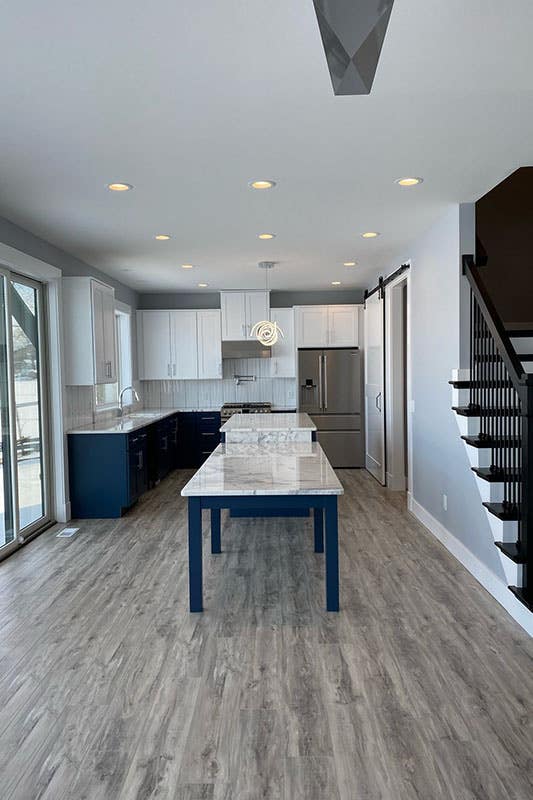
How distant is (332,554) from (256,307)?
5702mm

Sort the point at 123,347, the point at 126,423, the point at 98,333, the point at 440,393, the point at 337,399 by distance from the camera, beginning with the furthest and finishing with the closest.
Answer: the point at 337,399
the point at 123,347
the point at 126,423
the point at 98,333
the point at 440,393

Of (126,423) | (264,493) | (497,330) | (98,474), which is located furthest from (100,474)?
(497,330)

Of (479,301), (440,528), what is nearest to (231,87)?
(479,301)

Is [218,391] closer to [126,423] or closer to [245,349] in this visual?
[245,349]

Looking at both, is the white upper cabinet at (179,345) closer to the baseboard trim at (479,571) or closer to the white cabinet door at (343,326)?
the white cabinet door at (343,326)

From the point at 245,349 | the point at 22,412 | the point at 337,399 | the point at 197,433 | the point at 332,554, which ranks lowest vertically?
the point at 332,554

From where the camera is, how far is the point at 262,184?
12.5ft

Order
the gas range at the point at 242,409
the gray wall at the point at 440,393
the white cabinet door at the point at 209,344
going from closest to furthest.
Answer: the gray wall at the point at 440,393 → the gas range at the point at 242,409 → the white cabinet door at the point at 209,344

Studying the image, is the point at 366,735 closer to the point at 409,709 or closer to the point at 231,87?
the point at 409,709

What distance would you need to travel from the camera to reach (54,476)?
18.3 feet

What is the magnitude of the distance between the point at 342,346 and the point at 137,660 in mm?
6298

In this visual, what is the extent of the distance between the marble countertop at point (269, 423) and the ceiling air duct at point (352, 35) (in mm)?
4230

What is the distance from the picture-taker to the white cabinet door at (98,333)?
5801 millimetres

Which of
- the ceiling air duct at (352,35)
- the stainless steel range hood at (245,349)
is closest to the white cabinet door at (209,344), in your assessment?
the stainless steel range hood at (245,349)
